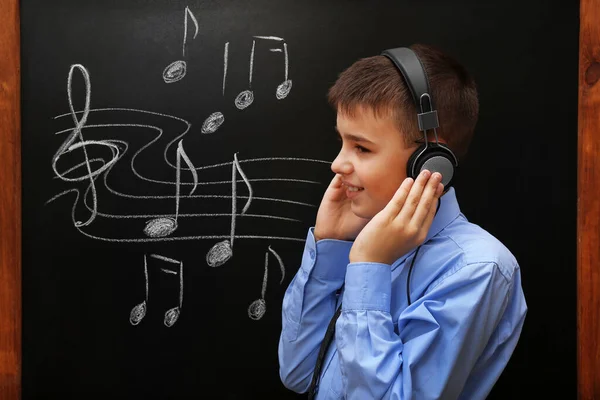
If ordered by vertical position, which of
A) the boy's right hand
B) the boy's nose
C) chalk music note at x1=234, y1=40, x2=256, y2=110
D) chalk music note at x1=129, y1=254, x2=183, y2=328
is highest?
chalk music note at x1=234, y1=40, x2=256, y2=110

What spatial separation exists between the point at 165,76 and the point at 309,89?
44 cm

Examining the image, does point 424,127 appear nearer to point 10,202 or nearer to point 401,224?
point 401,224

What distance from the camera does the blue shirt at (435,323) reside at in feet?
3.05

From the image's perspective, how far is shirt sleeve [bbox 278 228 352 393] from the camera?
4.08ft

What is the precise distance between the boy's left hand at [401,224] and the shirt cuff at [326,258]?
0.79 ft

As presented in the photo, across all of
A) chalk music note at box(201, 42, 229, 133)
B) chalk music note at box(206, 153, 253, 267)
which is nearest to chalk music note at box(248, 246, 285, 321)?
chalk music note at box(206, 153, 253, 267)

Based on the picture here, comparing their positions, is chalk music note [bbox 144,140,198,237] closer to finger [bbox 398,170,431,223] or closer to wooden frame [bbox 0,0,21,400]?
wooden frame [bbox 0,0,21,400]

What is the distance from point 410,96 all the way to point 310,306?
1.60 feet

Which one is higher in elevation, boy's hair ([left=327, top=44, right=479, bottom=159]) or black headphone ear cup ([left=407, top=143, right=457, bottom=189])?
boy's hair ([left=327, top=44, right=479, bottom=159])

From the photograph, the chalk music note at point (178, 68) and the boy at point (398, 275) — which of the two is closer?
the boy at point (398, 275)

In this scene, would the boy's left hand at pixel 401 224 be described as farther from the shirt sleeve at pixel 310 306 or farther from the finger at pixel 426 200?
the shirt sleeve at pixel 310 306

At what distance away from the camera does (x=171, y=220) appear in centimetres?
179

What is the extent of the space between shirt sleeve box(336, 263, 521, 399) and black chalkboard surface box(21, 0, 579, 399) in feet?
2.75

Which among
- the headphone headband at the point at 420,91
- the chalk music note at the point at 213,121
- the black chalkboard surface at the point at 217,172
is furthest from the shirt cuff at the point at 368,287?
the chalk music note at the point at 213,121
